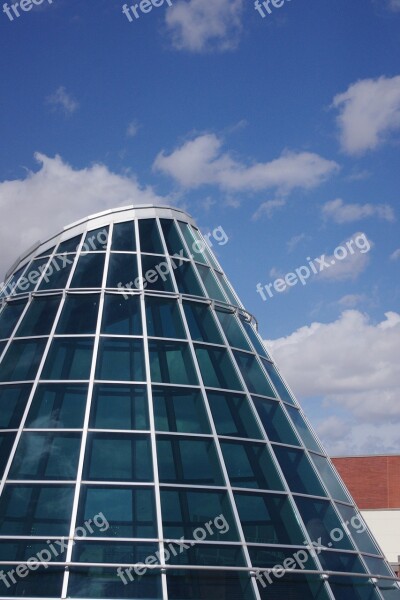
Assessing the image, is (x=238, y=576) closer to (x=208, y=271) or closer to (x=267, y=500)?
(x=267, y=500)

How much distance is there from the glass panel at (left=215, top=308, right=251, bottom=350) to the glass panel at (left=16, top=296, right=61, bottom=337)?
4.12m

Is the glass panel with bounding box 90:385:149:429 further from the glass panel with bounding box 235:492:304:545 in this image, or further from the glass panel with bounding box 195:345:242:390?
the glass panel with bounding box 235:492:304:545

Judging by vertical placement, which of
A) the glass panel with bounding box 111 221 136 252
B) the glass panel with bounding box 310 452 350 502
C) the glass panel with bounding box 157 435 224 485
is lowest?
the glass panel with bounding box 157 435 224 485

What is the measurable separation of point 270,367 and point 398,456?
30.6m

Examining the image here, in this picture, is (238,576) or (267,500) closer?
(238,576)

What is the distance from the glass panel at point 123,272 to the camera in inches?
685

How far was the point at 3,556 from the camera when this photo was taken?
12.2 meters

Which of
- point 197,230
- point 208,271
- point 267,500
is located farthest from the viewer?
point 197,230

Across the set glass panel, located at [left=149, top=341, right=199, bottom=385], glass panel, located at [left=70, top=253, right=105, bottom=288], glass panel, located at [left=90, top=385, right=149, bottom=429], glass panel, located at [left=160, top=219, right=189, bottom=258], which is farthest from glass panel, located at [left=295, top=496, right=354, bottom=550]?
glass panel, located at [left=160, top=219, right=189, bottom=258]

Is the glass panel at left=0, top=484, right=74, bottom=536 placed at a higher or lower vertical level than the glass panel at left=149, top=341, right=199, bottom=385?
lower

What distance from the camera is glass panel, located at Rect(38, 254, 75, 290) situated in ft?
58.4

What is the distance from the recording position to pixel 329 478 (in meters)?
A: 16.2

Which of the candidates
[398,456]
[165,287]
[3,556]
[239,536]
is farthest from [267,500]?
[398,456]

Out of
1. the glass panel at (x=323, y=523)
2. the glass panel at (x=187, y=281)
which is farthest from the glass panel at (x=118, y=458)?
the glass panel at (x=187, y=281)
